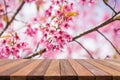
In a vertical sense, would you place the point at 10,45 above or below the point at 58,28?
below

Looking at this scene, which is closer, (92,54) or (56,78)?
(56,78)

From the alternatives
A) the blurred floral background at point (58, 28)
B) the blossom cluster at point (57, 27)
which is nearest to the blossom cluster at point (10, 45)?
the blurred floral background at point (58, 28)

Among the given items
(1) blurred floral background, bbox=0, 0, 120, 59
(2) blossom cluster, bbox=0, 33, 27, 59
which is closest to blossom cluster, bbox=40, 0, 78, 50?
(1) blurred floral background, bbox=0, 0, 120, 59

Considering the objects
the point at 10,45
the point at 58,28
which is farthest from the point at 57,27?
the point at 10,45

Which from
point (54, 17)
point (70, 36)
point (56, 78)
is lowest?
point (56, 78)

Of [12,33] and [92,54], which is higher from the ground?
[12,33]

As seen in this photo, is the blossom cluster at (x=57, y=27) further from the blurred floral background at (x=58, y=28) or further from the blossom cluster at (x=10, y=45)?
the blossom cluster at (x=10, y=45)

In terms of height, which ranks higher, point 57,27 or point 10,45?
point 57,27

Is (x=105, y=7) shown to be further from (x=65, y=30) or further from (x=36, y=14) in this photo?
(x=36, y=14)

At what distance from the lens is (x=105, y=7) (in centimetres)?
350

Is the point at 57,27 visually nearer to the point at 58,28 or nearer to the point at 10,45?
the point at 58,28

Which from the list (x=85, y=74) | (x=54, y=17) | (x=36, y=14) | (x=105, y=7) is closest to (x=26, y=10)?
(x=36, y=14)

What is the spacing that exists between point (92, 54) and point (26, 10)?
3.04 ft

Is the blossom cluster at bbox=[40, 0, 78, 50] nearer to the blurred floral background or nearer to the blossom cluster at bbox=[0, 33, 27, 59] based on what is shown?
the blurred floral background
